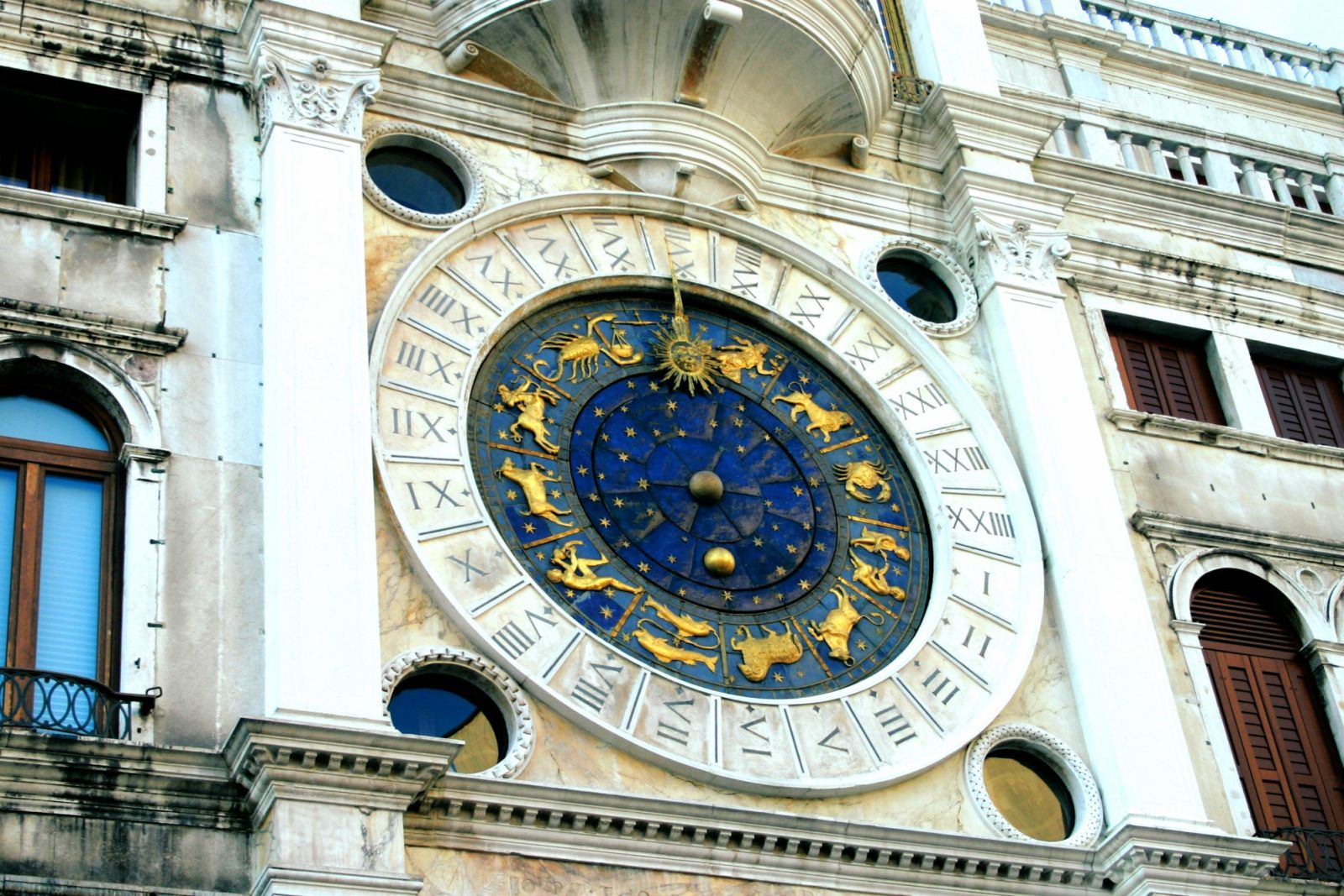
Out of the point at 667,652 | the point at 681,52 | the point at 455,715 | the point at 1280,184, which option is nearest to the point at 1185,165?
the point at 1280,184

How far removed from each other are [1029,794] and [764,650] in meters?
2.06

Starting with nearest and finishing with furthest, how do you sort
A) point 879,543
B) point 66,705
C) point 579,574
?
point 66,705 → point 579,574 → point 879,543

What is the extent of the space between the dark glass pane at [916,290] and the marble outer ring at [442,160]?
3402 millimetres

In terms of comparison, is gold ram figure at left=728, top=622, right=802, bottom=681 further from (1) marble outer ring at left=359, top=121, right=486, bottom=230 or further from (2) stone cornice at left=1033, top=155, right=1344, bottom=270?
(2) stone cornice at left=1033, top=155, right=1344, bottom=270

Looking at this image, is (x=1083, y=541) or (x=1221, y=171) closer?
(x=1083, y=541)

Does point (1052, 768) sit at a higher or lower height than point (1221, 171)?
lower

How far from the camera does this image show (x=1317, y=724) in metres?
16.3

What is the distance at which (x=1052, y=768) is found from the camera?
1498 centimetres

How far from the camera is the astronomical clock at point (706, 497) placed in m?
13.9

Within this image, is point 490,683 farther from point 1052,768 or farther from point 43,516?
point 1052,768

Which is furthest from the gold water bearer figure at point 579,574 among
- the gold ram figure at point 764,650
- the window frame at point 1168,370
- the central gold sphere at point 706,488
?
the window frame at point 1168,370

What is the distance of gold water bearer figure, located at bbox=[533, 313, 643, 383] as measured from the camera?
15273 mm

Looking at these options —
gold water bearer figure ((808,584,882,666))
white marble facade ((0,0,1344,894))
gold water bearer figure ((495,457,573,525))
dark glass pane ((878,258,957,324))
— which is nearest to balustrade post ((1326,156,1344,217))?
white marble facade ((0,0,1344,894))

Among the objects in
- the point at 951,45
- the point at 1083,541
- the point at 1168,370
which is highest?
the point at 951,45
